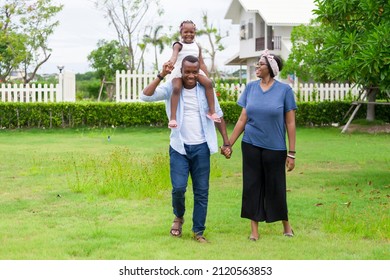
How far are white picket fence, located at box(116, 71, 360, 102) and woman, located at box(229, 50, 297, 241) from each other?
671 inches

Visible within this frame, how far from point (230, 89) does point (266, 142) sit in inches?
683

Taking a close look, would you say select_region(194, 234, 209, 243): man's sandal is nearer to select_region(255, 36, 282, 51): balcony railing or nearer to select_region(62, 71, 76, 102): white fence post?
select_region(62, 71, 76, 102): white fence post

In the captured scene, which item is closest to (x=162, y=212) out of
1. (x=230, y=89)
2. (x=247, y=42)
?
(x=230, y=89)

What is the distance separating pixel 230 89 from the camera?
23922mm

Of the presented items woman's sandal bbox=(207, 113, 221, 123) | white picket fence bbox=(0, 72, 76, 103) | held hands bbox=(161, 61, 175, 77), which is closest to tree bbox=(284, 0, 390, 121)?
woman's sandal bbox=(207, 113, 221, 123)

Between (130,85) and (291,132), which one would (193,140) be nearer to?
(291,132)

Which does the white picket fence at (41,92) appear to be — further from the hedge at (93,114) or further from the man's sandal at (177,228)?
the man's sandal at (177,228)

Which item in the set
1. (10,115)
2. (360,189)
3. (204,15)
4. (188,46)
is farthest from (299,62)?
(204,15)

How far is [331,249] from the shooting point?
20.5 feet

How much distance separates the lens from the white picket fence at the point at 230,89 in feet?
78.9

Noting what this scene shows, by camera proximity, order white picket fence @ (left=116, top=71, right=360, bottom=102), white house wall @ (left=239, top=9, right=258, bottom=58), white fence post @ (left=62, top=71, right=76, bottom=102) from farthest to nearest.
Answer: white house wall @ (left=239, top=9, right=258, bottom=58)
white picket fence @ (left=116, top=71, right=360, bottom=102)
white fence post @ (left=62, top=71, right=76, bottom=102)

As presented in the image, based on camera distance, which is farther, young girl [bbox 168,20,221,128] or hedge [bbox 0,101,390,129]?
hedge [bbox 0,101,390,129]

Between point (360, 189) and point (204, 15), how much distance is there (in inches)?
1479

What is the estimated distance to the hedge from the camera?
21172mm
